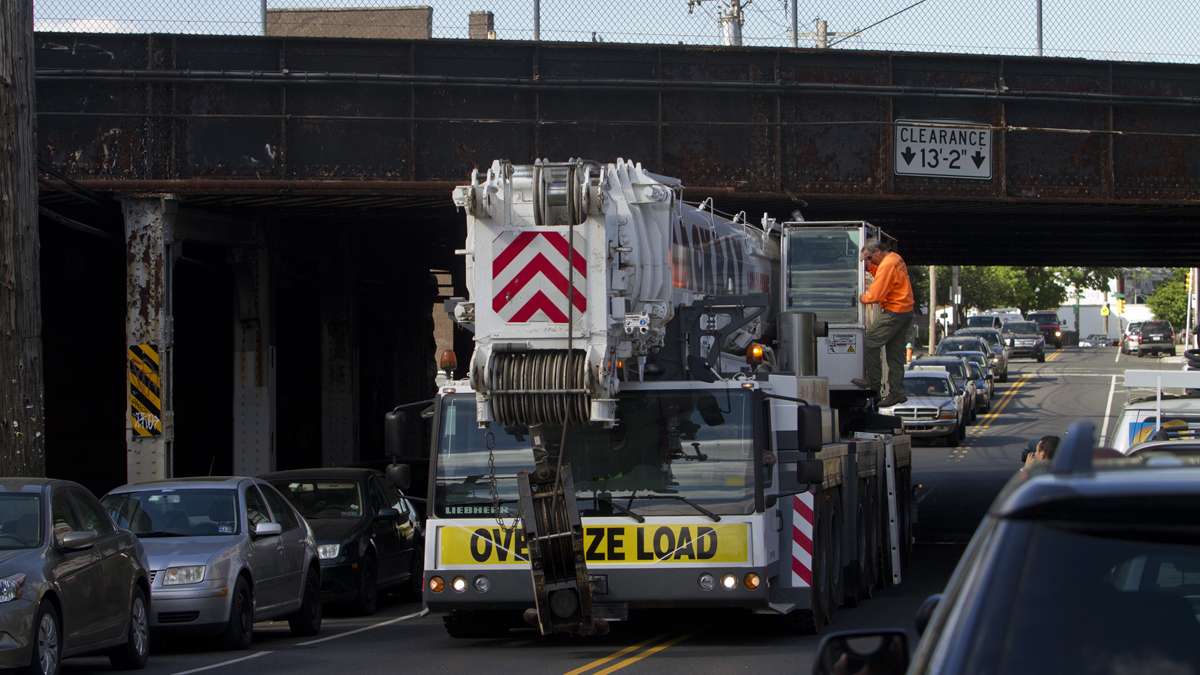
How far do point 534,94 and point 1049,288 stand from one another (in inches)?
4359

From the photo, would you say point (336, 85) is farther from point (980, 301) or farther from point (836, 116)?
point (980, 301)

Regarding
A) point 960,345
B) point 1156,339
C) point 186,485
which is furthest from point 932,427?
A: point 1156,339

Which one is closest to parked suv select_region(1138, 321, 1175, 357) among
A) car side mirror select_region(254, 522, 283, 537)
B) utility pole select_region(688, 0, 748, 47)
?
utility pole select_region(688, 0, 748, 47)

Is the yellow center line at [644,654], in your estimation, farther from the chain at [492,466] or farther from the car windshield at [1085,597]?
the car windshield at [1085,597]

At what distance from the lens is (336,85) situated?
2347 cm

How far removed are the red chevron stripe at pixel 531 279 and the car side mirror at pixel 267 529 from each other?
136 inches

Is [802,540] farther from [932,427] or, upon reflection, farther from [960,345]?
[960,345]

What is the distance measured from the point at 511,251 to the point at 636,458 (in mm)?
1888

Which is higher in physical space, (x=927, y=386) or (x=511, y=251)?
(x=511, y=251)

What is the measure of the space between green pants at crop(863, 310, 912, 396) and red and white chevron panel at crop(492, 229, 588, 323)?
23.1 ft

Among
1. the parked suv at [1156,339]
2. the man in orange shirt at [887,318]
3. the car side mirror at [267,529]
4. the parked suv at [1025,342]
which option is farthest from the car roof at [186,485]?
the parked suv at [1156,339]

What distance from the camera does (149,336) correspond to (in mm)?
22875

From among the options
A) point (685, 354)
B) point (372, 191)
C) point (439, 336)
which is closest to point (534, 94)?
point (372, 191)

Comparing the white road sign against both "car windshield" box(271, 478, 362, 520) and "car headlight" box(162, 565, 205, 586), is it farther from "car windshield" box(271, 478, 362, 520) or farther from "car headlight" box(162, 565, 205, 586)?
"car headlight" box(162, 565, 205, 586)
